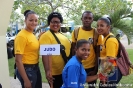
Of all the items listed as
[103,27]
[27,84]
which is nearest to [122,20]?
[103,27]

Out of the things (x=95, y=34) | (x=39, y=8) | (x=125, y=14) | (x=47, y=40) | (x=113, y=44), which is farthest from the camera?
(x=39, y=8)

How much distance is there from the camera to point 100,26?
264 centimetres

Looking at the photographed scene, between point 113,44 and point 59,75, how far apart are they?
2.81ft

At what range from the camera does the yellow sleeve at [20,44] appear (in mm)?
2398

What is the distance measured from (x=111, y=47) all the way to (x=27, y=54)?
1018 millimetres

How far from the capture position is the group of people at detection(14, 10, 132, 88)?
218 cm

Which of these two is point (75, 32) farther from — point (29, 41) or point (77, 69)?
point (77, 69)

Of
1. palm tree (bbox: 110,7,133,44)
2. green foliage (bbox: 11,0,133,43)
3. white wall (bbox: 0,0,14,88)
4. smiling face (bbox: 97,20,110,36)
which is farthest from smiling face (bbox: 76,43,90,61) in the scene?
green foliage (bbox: 11,0,133,43)

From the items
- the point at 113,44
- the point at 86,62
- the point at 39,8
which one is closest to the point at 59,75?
the point at 86,62

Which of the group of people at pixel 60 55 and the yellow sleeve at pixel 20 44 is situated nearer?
Answer: the group of people at pixel 60 55

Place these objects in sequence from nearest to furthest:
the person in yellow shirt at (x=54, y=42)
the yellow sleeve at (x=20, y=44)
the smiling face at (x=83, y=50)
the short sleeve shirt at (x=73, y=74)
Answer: the short sleeve shirt at (x=73, y=74) < the smiling face at (x=83, y=50) < the yellow sleeve at (x=20, y=44) < the person in yellow shirt at (x=54, y=42)

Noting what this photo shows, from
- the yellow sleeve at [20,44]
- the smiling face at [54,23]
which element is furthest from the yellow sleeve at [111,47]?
the yellow sleeve at [20,44]

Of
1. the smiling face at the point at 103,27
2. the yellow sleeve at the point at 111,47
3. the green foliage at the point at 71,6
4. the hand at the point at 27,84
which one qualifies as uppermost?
the green foliage at the point at 71,6

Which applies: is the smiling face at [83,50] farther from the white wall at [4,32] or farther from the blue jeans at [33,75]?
the white wall at [4,32]
